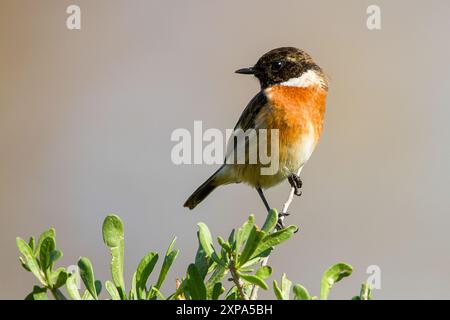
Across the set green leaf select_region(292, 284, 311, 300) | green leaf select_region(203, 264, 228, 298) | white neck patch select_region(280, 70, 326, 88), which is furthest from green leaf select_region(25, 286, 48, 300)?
white neck patch select_region(280, 70, 326, 88)

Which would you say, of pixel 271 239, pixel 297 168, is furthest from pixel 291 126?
pixel 271 239

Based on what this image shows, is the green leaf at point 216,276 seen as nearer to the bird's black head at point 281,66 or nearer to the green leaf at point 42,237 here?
the green leaf at point 42,237

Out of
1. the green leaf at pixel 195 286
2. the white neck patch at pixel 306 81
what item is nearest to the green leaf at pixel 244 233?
the green leaf at pixel 195 286

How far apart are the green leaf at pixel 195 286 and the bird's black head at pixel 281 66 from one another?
3780 mm

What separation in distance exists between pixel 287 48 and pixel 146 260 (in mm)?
3793

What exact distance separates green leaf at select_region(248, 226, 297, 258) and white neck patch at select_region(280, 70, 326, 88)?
358cm

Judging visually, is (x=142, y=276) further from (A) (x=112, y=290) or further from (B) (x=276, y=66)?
(B) (x=276, y=66)

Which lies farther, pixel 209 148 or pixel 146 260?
pixel 209 148

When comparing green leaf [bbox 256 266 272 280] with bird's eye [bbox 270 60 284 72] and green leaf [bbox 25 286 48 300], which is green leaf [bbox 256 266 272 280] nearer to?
green leaf [bbox 25 286 48 300]

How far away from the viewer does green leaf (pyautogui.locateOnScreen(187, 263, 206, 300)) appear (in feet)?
5.05

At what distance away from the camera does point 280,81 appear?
5.16 meters

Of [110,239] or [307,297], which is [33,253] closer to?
[110,239]
